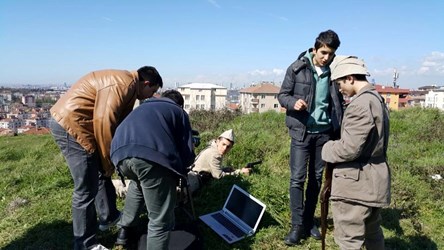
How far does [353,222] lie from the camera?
2.40 metres

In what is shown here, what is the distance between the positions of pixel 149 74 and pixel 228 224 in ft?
5.75

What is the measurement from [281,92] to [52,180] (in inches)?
154

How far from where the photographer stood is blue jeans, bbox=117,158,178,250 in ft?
7.98

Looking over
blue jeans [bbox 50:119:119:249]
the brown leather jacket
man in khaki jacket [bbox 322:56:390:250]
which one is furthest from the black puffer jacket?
blue jeans [bbox 50:119:119:249]

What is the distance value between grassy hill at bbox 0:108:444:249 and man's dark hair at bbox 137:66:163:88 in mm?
1617

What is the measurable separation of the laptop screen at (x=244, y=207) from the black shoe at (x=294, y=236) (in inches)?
15.0

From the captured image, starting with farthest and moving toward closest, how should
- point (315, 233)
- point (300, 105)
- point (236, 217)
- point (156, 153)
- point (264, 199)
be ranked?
point (264, 199) < point (236, 217) < point (315, 233) < point (300, 105) < point (156, 153)

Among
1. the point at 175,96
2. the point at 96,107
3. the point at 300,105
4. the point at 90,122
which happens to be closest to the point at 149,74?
the point at 175,96

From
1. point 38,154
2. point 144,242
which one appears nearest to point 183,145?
point 144,242

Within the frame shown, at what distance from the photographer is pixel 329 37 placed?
2889 millimetres

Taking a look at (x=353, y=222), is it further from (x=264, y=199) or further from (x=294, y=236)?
(x=264, y=199)

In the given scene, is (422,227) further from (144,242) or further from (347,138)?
(144,242)

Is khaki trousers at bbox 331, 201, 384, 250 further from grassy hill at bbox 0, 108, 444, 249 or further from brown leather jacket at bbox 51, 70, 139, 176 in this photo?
brown leather jacket at bbox 51, 70, 139, 176

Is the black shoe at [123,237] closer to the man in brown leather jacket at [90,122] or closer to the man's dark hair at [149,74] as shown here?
the man in brown leather jacket at [90,122]
